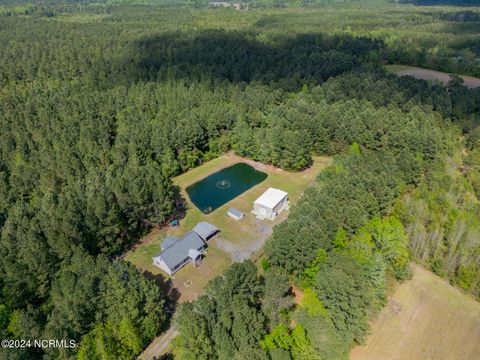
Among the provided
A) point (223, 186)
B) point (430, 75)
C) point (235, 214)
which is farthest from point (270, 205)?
point (430, 75)

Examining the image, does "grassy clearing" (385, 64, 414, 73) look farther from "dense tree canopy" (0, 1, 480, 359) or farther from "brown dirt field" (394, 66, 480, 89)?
"dense tree canopy" (0, 1, 480, 359)

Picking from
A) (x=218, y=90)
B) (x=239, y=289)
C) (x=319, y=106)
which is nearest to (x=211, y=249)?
(x=239, y=289)

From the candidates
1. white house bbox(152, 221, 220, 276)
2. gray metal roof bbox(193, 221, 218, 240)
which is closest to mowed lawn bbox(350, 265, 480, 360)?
white house bbox(152, 221, 220, 276)

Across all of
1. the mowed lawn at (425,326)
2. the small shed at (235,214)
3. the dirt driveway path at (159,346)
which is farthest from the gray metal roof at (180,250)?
the mowed lawn at (425,326)

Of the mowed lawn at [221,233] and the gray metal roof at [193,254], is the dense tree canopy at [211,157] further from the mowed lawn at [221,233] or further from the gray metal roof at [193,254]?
the gray metal roof at [193,254]

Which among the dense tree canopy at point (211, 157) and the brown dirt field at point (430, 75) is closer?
the dense tree canopy at point (211, 157)
